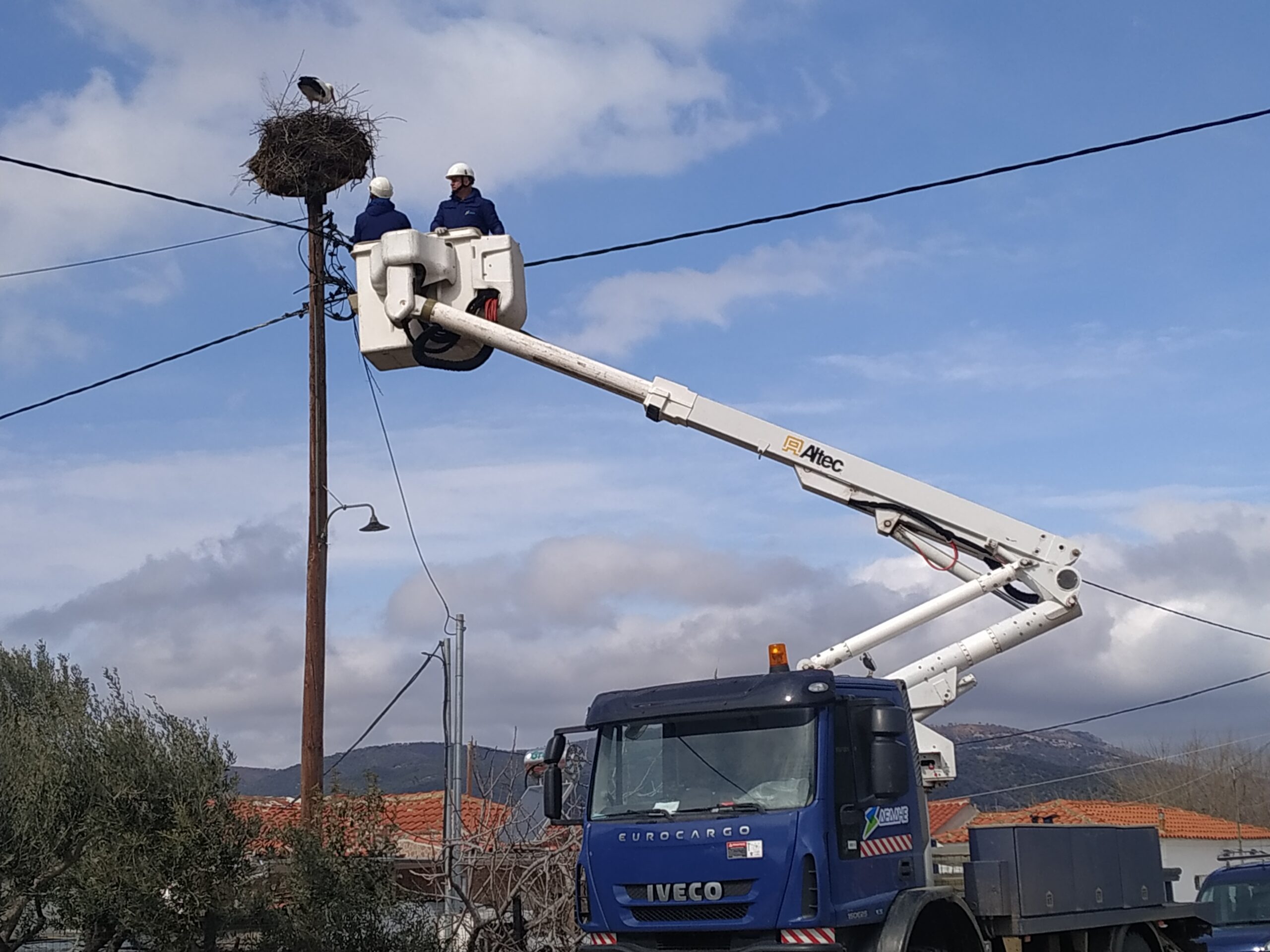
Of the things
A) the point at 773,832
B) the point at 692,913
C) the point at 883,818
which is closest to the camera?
the point at 773,832

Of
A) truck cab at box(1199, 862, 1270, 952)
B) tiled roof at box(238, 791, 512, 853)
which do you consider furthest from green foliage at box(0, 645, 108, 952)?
truck cab at box(1199, 862, 1270, 952)

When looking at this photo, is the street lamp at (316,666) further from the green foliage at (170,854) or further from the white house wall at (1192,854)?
the white house wall at (1192,854)

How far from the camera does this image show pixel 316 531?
1551 cm

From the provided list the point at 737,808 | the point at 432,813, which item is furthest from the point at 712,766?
the point at 432,813

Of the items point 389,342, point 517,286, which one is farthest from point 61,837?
point 517,286

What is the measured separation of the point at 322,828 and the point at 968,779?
120 metres

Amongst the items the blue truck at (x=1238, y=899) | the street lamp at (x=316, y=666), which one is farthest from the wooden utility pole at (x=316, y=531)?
the blue truck at (x=1238, y=899)

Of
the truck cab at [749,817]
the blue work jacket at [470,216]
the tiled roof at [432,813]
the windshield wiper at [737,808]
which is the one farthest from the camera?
the tiled roof at [432,813]

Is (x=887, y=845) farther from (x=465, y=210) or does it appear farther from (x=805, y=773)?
(x=465, y=210)

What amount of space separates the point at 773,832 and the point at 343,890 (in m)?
5.79

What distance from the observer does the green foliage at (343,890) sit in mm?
12898

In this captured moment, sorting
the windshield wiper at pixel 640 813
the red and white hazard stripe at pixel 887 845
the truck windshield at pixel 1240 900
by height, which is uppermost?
the windshield wiper at pixel 640 813

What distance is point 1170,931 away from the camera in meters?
12.3

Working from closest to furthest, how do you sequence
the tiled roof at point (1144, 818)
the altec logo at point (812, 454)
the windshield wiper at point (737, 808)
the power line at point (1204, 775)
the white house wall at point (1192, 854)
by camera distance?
the windshield wiper at point (737, 808)
the altec logo at point (812, 454)
the tiled roof at point (1144, 818)
the white house wall at point (1192, 854)
the power line at point (1204, 775)
